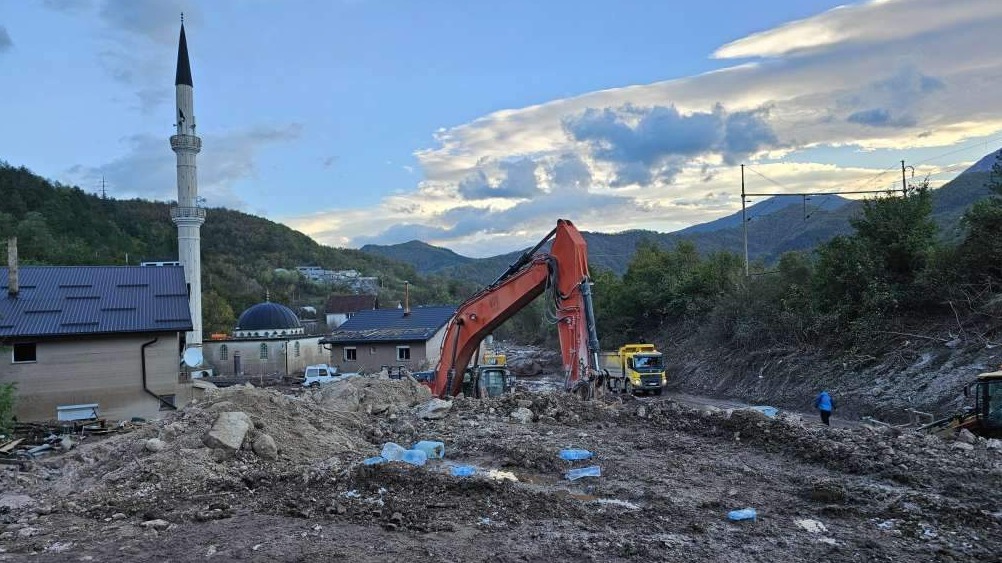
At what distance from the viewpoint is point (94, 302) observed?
20.9m

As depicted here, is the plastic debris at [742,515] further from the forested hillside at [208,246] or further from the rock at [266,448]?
the forested hillside at [208,246]

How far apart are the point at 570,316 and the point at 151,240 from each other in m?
84.2

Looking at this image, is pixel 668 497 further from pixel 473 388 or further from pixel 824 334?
pixel 824 334

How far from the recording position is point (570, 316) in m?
A: 16.0

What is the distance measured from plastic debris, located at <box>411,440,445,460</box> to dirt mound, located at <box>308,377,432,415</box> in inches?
174

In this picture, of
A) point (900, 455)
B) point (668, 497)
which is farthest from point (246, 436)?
point (900, 455)

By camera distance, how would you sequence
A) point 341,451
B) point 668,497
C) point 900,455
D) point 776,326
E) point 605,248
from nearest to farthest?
1. point 668,497
2. point 900,455
3. point 341,451
4. point 776,326
5. point 605,248

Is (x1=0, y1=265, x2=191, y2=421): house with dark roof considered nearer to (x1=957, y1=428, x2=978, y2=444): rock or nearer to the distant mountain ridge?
the distant mountain ridge

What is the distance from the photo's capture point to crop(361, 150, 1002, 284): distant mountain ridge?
1524 inches

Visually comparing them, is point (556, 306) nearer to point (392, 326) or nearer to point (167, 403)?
point (167, 403)

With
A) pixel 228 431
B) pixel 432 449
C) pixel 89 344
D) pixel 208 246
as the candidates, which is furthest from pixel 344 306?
pixel 228 431

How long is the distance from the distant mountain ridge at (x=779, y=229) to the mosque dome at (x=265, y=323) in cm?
2075

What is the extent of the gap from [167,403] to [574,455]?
14.6 meters

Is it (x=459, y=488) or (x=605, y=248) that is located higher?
(x=605, y=248)
